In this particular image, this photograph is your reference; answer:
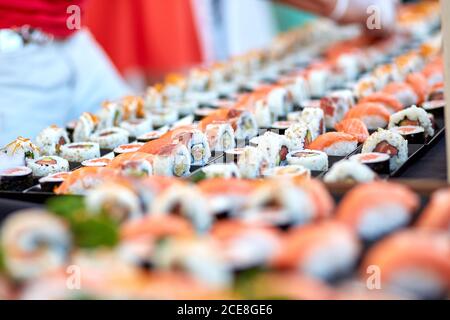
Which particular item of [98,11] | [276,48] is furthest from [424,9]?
[98,11]

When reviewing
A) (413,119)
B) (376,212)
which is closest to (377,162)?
(413,119)

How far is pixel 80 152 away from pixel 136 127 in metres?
0.26

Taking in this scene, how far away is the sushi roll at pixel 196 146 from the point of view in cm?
156

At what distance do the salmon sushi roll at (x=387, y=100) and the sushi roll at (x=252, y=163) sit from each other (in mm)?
586

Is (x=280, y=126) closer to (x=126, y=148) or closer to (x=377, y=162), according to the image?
(x=126, y=148)

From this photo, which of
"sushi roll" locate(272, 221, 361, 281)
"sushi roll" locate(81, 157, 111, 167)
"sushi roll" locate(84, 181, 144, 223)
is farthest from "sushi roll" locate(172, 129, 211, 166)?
"sushi roll" locate(272, 221, 361, 281)

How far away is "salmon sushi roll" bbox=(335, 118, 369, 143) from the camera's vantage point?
1688 mm

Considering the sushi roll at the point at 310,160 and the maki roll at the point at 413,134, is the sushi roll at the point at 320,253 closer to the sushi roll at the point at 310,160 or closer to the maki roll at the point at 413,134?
the sushi roll at the point at 310,160

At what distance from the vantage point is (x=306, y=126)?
169cm

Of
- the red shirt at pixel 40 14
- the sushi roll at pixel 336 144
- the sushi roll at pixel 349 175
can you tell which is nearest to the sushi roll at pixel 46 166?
the sushi roll at pixel 336 144

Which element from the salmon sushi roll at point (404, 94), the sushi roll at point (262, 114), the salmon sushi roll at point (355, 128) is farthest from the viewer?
the salmon sushi roll at point (404, 94)

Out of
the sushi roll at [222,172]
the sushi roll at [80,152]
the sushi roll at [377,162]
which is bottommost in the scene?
the sushi roll at [377,162]
